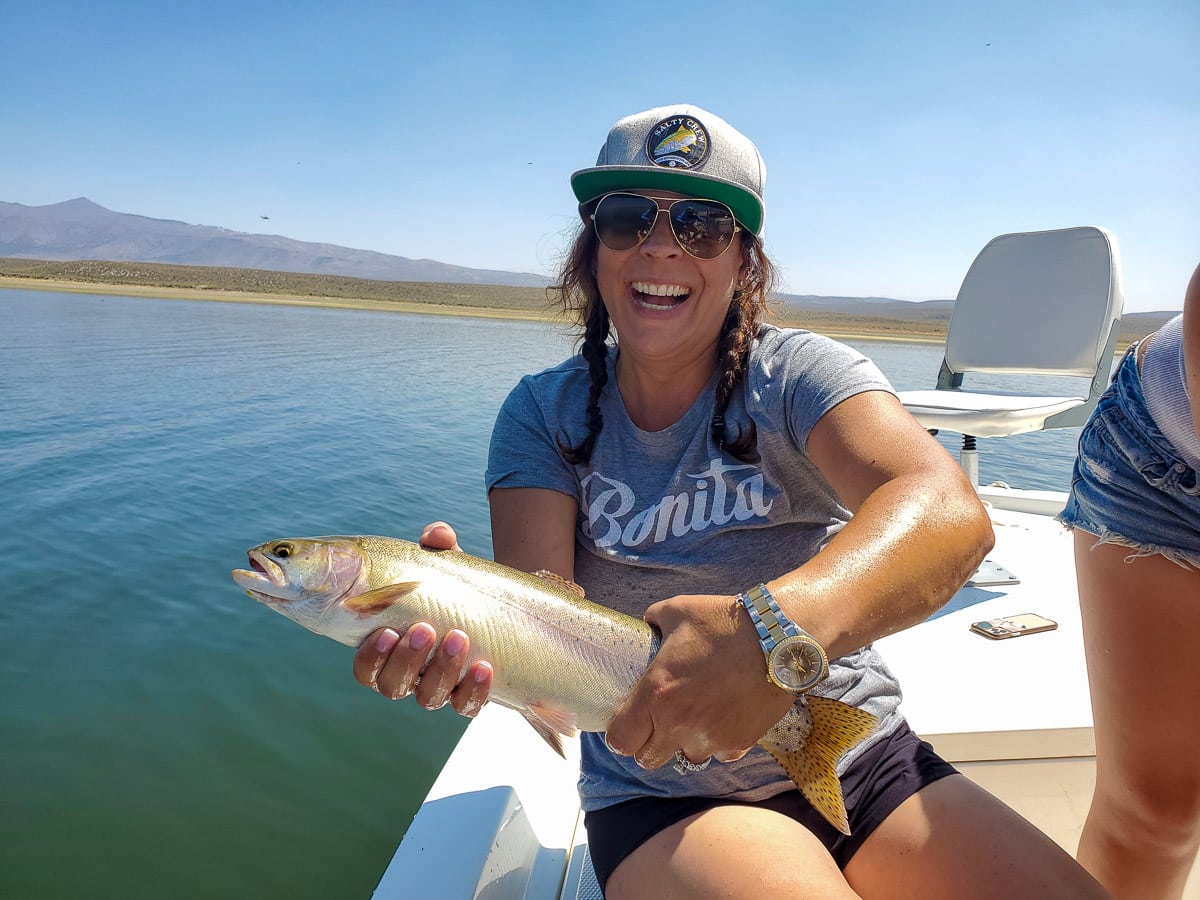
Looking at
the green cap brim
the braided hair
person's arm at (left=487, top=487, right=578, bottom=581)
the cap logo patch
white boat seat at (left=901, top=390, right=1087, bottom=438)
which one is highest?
the cap logo patch

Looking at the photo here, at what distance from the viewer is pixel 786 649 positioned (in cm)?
162

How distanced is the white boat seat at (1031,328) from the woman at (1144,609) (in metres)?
2.64

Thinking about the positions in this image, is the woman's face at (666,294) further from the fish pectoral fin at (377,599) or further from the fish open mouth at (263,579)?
the fish open mouth at (263,579)

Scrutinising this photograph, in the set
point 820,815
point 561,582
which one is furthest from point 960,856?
point 561,582

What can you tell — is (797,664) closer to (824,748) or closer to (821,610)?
(821,610)

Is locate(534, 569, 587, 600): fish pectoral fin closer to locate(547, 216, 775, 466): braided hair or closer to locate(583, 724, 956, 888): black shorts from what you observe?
locate(547, 216, 775, 466): braided hair

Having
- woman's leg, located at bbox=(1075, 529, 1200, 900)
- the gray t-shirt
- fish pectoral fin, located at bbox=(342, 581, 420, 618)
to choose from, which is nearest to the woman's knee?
woman's leg, located at bbox=(1075, 529, 1200, 900)

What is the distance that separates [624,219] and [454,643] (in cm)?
148

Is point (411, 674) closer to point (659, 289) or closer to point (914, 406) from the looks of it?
point (659, 289)

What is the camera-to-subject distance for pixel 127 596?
720cm

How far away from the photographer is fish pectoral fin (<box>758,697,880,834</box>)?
1943mm

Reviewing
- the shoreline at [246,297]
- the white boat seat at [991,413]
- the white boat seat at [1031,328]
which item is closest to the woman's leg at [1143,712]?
the white boat seat at [991,413]

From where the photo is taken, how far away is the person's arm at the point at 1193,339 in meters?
1.76

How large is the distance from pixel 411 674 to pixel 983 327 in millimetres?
5535
